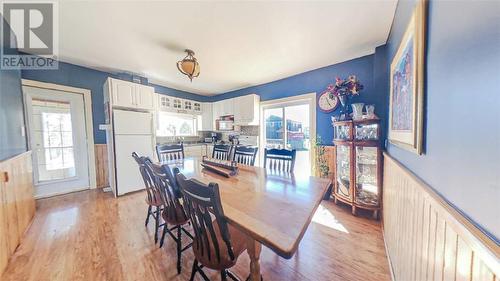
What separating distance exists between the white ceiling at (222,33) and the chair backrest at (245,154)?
1.52m

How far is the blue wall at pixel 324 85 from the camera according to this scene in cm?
270

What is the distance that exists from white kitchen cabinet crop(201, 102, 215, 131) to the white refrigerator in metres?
1.80

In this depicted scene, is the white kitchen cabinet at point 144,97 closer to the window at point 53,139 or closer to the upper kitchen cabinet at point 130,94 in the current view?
the upper kitchen cabinet at point 130,94

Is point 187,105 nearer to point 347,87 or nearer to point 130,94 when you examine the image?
point 130,94

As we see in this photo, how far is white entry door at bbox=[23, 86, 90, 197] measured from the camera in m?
3.02

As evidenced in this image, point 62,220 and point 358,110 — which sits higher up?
point 358,110

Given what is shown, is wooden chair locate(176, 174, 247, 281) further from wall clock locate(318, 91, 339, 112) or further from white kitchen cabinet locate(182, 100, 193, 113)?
white kitchen cabinet locate(182, 100, 193, 113)

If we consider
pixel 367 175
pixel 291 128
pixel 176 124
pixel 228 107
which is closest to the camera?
pixel 367 175

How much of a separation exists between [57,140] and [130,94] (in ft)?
5.23

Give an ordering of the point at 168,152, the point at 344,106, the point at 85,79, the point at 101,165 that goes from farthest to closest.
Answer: the point at 101,165 → the point at 85,79 → the point at 168,152 → the point at 344,106

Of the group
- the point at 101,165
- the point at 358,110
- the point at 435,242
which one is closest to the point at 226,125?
the point at 101,165

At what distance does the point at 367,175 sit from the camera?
2.45 meters

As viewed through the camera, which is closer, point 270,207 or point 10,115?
point 270,207

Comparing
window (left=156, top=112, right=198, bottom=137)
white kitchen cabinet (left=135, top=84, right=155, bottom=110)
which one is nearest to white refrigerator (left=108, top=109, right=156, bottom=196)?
white kitchen cabinet (left=135, top=84, right=155, bottom=110)
